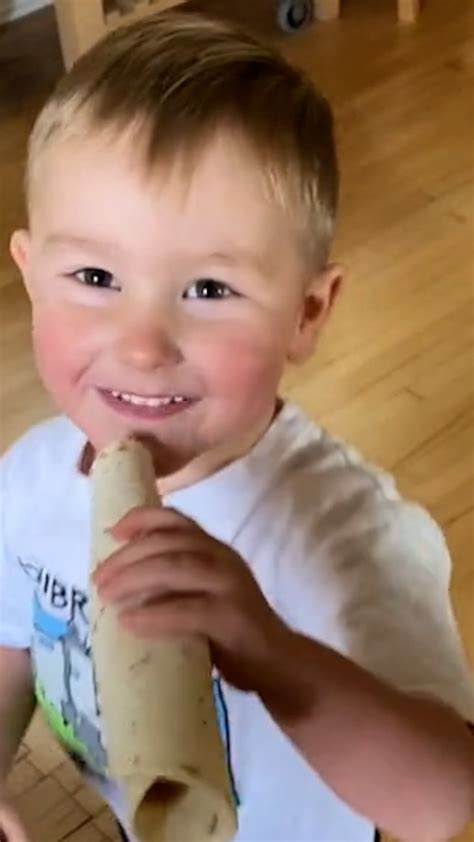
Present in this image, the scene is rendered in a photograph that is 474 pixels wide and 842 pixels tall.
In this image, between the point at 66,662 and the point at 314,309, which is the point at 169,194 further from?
the point at 66,662

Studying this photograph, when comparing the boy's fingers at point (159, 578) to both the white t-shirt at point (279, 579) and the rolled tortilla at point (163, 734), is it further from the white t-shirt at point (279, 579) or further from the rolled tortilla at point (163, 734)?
the white t-shirt at point (279, 579)

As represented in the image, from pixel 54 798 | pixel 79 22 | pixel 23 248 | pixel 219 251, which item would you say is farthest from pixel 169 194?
pixel 79 22

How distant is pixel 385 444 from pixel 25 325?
45 centimetres

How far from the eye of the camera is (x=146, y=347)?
663mm

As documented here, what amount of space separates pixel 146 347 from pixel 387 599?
0.17 meters

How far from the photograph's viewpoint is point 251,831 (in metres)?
0.84

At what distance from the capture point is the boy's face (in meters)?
0.67

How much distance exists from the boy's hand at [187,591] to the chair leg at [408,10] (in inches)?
71.7

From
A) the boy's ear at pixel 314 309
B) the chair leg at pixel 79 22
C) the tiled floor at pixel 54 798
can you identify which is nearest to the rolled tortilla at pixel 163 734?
the boy's ear at pixel 314 309

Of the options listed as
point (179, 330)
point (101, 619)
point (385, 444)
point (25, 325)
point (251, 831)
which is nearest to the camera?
point (101, 619)

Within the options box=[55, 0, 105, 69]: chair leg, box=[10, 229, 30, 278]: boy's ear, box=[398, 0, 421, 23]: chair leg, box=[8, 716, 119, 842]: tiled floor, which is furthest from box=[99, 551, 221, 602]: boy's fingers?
box=[398, 0, 421, 23]: chair leg

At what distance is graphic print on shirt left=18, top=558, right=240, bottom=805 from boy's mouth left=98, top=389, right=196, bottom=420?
163 millimetres

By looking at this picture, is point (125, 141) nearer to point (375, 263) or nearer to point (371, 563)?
point (371, 563)

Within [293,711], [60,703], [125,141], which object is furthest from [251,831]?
[125,141]
